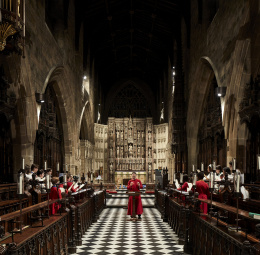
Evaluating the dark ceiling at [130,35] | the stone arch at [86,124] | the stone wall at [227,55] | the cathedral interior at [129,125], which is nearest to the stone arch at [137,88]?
the cathedral interior at [129,125]

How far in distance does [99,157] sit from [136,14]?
12.5m

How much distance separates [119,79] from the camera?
115 feet

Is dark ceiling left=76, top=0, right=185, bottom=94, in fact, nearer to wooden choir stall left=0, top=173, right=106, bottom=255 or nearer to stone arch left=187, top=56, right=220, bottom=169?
stone arch left=187, top=56, right=220, bottom=169

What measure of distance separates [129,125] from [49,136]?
Result: 15884 mm

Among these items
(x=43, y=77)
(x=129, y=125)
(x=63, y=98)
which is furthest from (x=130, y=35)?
(x=43, y=77)

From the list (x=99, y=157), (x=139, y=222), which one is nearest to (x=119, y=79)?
(x=99, y=157)

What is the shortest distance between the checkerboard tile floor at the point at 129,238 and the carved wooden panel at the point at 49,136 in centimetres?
405

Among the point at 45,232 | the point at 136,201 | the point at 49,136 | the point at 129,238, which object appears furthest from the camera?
the point at 49,136

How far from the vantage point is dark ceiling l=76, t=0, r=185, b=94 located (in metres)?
21.8

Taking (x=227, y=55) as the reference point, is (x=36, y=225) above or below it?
below

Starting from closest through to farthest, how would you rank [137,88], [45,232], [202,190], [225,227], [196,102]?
[225,227] → [45,232] → [202,190] → [196,102] → [137,88]

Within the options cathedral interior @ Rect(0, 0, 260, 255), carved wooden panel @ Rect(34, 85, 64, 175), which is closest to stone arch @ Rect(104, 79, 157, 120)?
cathedral interior @ Rect(0, 0, 260, 255)

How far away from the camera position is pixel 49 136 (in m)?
16.4

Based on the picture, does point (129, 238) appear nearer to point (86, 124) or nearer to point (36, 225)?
point (36, 225)
